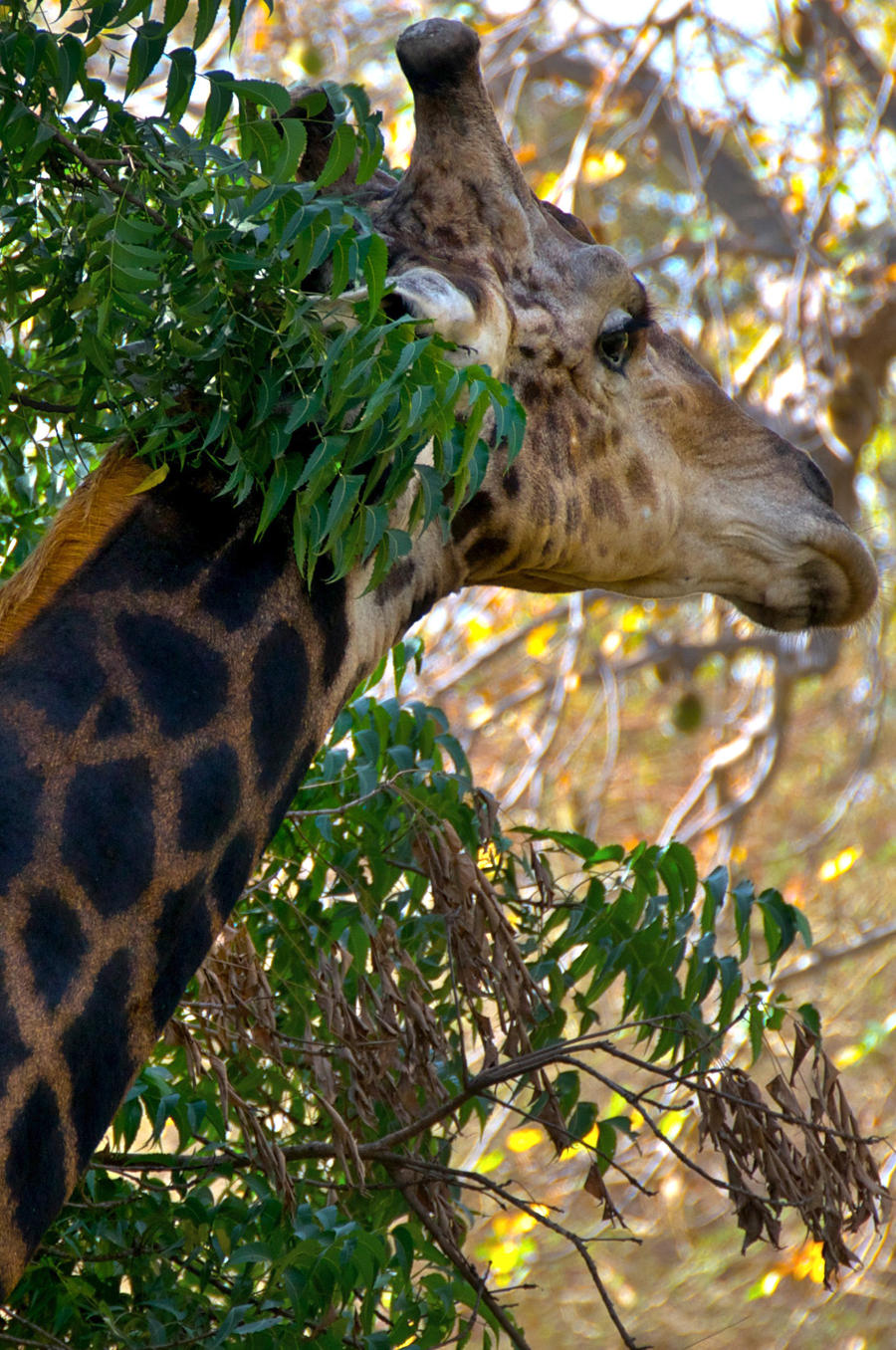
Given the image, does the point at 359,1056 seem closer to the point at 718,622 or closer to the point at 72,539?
the point at 72,539

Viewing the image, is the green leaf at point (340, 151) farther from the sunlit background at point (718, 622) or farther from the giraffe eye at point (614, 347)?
the sunlit background at point (718, 622)

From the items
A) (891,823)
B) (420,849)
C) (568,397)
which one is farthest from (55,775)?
(891,823)

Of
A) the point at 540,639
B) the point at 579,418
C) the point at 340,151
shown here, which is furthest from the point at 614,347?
the point at 540,639

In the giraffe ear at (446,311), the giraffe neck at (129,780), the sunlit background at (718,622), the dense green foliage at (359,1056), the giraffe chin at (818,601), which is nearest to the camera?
the giraffe neck at (129,780)

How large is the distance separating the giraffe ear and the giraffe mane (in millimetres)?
457

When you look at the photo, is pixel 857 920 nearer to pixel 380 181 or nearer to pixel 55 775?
pixel 380 181

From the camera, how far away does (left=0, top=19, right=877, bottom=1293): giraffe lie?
1937mm

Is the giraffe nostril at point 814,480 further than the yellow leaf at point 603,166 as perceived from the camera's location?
No

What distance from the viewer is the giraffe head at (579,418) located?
256cm

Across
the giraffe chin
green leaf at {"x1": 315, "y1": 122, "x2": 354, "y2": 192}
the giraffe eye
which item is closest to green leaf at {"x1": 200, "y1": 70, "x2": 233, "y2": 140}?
green leaf at {"x1": 315, "y1": 122, "x2": 354, "y2": 192}

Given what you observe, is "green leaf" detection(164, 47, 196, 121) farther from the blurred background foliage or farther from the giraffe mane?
the blurred background foliage

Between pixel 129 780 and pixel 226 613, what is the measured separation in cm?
29

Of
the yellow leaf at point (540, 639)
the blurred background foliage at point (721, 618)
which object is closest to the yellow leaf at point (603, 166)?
the blurred background foliage at point (721, 618)

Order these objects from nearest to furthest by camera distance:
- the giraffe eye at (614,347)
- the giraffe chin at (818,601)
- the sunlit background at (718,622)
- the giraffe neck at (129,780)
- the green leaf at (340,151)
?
the giraffe neck at (129,780) < the green leaf at (340,151) < the giraffe eye at (614,347) < the giraffe chin at (818,601) < the sunlit background at (718,622)
